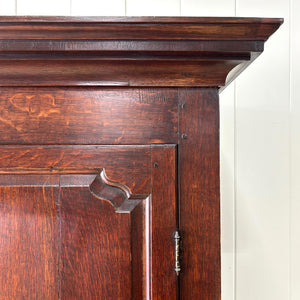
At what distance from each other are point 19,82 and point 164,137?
204 millimetres

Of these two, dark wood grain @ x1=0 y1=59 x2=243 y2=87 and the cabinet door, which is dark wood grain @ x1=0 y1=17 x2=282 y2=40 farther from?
the cabinet door

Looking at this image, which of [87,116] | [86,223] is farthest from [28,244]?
A: [87,116]

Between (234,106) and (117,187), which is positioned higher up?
(234,106)

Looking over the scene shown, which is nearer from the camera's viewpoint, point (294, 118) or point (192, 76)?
point (192, 76)

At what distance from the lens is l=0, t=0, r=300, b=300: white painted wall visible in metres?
1.00

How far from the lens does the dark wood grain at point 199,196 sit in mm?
532

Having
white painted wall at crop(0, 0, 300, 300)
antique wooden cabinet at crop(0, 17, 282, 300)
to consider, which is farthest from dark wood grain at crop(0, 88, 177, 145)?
white painted wall at crop(0, 0, 300, 300)

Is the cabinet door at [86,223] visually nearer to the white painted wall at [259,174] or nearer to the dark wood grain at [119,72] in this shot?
the dark wood grain at [119,72]

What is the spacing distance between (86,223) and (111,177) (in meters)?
0.07

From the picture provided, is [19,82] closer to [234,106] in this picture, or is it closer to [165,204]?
[165,204]

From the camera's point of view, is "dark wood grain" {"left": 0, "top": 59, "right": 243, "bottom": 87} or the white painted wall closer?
"dark wood grain" {"left": 0, "top": 59, "right": 243, "bottom": 87}

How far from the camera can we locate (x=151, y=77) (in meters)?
0.53

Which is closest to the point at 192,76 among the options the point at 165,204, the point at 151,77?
the point at 151,77

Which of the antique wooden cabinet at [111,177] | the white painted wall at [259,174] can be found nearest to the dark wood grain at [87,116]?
the antique wooden cabinet at [111,177]
